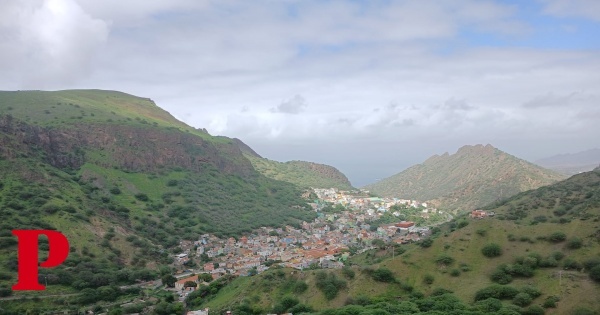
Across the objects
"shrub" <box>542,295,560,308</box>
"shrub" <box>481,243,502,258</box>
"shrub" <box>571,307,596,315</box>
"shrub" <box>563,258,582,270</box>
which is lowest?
"shrub" <box>571,307,596,315</box>

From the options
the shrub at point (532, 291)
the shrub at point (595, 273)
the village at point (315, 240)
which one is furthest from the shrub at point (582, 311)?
the village at point (315, 240)

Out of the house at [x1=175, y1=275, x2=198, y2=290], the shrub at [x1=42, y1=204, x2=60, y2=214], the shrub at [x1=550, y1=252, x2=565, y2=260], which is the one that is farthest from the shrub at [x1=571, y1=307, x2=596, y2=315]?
the shrub at [x1=42, y1=204, x2=60, y2=214]

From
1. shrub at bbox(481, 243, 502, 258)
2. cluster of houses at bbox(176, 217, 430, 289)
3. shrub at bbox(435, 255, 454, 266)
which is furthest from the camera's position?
cluster of houses at bbox(176, 217, 430, 289)

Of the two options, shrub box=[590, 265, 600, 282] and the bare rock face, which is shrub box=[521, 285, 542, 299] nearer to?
shrub box=[590, 265, 600, 282]

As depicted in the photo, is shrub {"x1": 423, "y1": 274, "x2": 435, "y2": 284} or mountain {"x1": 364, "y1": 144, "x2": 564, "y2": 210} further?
mountain {"x1": 364, "y1": 144, "x2": 564, "y2": 210}

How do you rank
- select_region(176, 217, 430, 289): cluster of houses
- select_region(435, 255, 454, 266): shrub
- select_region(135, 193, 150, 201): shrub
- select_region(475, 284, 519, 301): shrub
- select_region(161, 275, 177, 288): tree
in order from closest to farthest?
select_region(475, 284, 519, 301): shrub < select_region(435, 255, 454, 266): shrub < select_region(161, 275, 177, 288): tree < select_region(176, 217, 430, 289): cluster of houses < select_region(135, 193, 150, 201): shrub
